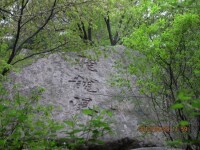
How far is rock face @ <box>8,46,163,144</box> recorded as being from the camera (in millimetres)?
7223

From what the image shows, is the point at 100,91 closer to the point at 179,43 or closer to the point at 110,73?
→ the point at 110,73

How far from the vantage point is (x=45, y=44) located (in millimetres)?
8727

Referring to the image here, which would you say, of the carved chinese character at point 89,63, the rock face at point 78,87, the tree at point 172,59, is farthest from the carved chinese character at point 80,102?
the tree at point 172,59

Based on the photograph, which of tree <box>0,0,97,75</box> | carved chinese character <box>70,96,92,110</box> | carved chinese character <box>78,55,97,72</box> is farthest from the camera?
carved chinese character <box>78,55,97,72</box>

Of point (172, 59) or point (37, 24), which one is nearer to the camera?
point (172, 59)

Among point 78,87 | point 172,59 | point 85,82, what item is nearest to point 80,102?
point 78,87

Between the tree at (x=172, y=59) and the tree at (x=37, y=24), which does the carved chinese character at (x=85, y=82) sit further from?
the tree at (x=172, y=59)

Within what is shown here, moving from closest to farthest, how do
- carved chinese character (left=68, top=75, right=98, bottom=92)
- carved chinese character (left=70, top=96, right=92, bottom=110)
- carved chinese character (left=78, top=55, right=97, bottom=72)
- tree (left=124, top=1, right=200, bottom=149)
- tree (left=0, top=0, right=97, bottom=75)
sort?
tree (left=124, top=1, right=200, bottom=149) < tree (left=0, top=0, right=97, bottom=75) < carved chinese character (left=70, top=96, right=92, bottom=110) < carved chinese character (left=68, top=75, right=98, bottom=92) < carved chinese character (left=78, top=55, right=97, bottom=72)

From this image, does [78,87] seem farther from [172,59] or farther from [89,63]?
[172,59]

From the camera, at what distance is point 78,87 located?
7.92 metres

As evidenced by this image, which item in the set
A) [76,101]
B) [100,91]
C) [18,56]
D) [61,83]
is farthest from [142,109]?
→ [18,56]

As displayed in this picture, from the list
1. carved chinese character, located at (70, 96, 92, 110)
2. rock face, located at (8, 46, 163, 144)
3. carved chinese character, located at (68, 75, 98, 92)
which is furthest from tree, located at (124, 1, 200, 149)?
carved chinese character, located at (68, 75, 98, 92)

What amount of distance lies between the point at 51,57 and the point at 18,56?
1082 mm

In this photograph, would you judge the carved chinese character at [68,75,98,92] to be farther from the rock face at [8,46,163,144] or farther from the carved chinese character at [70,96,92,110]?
the carved chinese character at [70,96,92,110]
